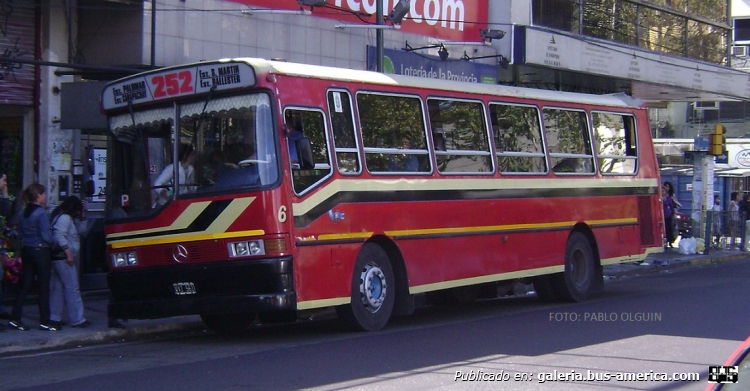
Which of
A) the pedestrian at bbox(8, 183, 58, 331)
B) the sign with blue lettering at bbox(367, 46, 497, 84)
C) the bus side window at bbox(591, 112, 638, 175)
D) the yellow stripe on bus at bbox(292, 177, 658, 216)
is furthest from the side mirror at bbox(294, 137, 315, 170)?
the sign with blue lettering at bbox(367, 46, 497, 84)

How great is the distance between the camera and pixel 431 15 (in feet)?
69.4

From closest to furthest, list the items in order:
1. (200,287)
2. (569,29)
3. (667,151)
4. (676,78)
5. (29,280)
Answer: (200,287) → (29,280) → (569,29) → (676,78) → (667,151)

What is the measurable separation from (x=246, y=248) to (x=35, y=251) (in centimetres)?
307

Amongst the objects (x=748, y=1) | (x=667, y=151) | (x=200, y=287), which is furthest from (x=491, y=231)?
(x=748, y=1)

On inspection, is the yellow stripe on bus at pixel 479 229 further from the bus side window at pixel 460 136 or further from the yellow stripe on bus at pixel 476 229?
the bus side window at pixel 460 136

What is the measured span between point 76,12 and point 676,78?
1798 centimetres

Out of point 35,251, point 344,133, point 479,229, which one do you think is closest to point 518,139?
point 479,229

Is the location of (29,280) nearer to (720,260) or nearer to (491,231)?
(491,231)

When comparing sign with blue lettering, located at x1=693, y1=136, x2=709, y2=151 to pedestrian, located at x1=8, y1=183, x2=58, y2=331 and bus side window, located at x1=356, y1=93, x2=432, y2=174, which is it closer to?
bus side window, located at x1=356, y1=93, x2=432, y2=174

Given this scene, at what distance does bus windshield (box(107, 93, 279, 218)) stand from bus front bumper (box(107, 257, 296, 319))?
756 millimetres

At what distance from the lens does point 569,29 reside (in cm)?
2377

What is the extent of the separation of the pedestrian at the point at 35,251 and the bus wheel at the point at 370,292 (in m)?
3.57

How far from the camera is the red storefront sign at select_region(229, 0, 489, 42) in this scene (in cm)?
1878

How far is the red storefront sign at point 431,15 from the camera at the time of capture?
18781 mm
